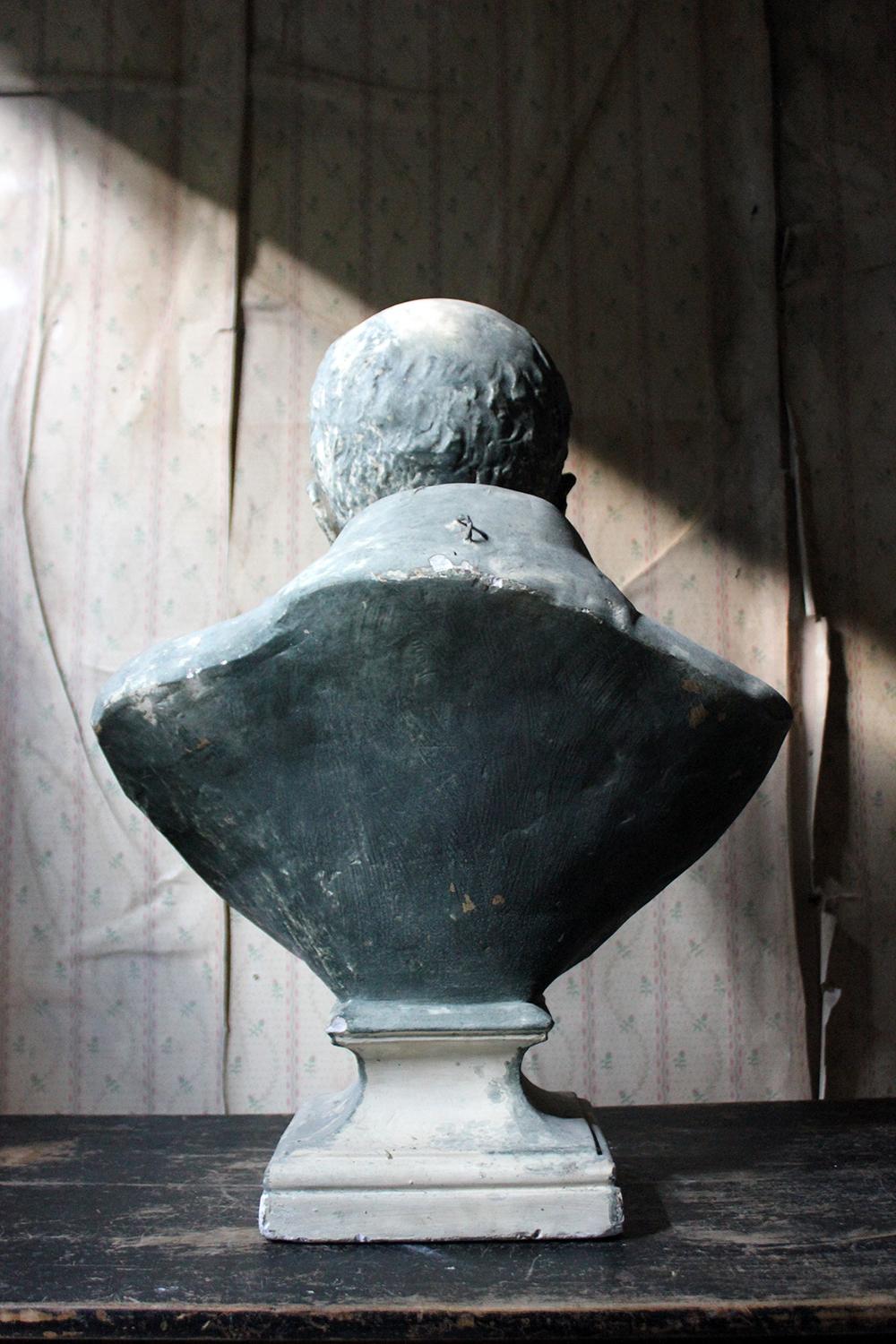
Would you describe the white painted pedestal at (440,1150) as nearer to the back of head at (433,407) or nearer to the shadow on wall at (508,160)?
the back of head at (433,407)

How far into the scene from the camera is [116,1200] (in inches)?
55.4

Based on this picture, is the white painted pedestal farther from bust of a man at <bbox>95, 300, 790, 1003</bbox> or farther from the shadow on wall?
the shadow on wall

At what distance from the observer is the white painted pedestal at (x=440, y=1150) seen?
4.01 ft

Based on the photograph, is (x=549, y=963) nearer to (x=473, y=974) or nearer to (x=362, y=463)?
(x=473, y=974)

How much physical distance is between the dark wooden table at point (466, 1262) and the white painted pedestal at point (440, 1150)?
2 centimetres

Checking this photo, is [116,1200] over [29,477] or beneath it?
beneath

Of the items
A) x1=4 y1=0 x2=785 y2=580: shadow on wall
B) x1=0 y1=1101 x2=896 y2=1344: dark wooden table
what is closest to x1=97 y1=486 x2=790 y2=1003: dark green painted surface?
x1=0 y1=1101 x2=896 y2=1344: dark wooden table

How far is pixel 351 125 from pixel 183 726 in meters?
1.92

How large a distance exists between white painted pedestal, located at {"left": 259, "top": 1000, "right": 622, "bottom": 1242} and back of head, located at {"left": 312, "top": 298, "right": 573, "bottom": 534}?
52 cm

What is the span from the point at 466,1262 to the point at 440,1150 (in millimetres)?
104

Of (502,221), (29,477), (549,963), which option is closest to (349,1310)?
(549,963)

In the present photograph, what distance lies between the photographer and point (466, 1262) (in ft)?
3.86

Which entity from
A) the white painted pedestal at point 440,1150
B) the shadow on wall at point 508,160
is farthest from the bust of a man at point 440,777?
the shadow on wall at point 508,160

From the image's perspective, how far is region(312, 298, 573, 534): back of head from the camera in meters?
1.34
